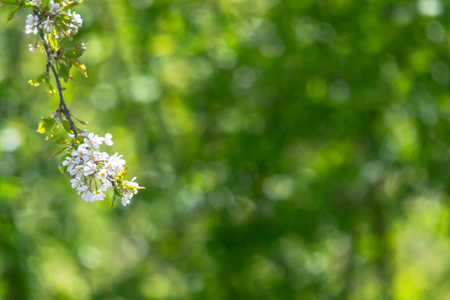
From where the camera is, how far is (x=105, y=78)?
475 cm

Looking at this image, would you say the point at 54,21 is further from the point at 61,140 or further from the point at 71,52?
the point at 61,140

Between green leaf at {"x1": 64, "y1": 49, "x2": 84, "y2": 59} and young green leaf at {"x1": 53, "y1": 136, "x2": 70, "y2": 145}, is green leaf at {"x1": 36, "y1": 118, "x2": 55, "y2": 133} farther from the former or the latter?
green leaf at {"x1": 64, "y1": 49, "x2": 84, "y2": 59}

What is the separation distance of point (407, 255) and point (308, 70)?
3.73 metres

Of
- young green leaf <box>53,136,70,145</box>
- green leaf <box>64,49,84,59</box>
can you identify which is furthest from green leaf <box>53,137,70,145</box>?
green leaf <box>64,49,84,59</box>

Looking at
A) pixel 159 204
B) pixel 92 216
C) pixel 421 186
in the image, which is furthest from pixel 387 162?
pixel 92 216

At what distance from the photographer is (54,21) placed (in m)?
1.26

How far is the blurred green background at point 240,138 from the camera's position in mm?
4363

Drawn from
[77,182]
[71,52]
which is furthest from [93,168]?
[71,52]

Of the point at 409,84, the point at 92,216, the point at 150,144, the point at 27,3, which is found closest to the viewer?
the point at 27,3

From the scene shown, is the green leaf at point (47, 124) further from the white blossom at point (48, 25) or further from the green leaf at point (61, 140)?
the white blossom at point (48, 25)

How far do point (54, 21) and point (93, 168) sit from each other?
32 cm

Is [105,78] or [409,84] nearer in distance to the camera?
[409,84]

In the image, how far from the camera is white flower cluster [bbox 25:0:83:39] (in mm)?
1245

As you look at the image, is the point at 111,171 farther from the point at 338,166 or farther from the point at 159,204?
the point at 338,166
